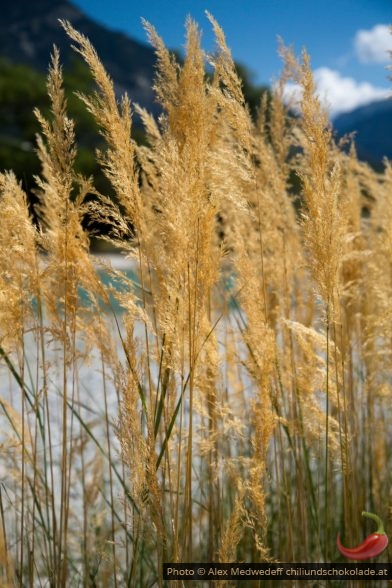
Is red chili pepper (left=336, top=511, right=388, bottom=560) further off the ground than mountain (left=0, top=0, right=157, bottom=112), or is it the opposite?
mountain (left=0, top=0, right=157, bottom=112)

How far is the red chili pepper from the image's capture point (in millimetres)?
2039

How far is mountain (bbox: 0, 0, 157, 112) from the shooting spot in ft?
490

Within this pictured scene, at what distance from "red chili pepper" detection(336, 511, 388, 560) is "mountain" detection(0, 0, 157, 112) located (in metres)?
147

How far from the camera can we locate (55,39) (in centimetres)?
14625

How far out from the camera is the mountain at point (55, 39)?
14938 centimetres

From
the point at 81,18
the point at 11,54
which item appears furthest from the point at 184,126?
the point at 81,18

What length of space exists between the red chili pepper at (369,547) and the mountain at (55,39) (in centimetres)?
14693

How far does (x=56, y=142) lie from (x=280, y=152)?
1.30 m

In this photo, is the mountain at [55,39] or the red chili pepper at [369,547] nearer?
the red chili pepper at [369,547]

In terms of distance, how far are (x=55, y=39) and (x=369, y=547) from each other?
522 feet

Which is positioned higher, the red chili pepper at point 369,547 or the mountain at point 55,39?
the mountain at point 55,39

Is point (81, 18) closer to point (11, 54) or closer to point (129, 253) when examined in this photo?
point (11, 54)

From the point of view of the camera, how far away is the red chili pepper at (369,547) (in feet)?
6.69

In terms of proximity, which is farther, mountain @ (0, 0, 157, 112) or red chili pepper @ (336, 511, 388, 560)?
mountain @ (0, 0, 157, 112)
